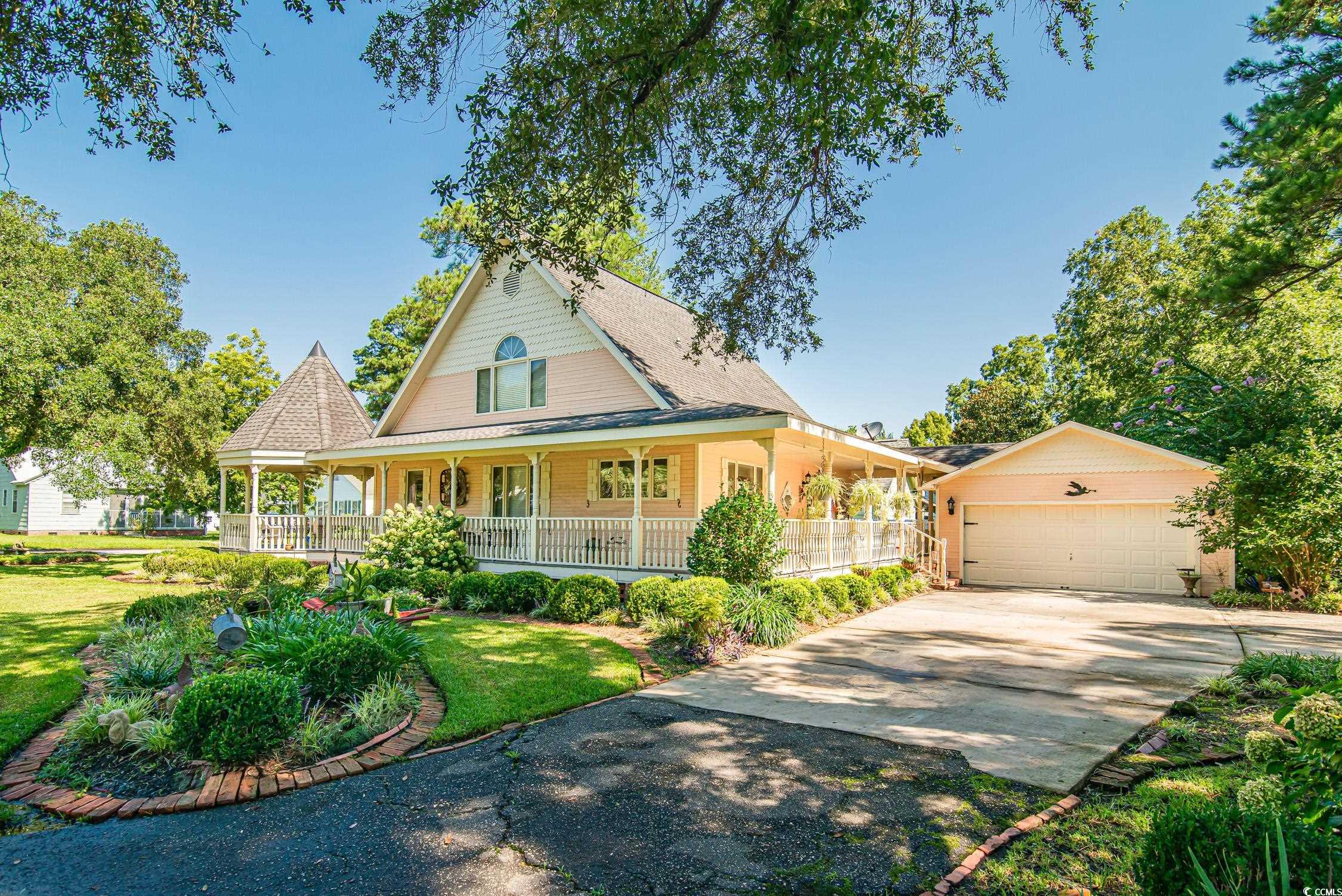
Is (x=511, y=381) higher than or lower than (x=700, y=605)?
higher

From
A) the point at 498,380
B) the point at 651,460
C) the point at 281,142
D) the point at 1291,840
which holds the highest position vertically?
the point at 281,142

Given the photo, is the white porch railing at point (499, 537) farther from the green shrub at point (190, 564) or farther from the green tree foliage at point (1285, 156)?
the green tree foliage at point (1285, 156)

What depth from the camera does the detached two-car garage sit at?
1648 centimetres

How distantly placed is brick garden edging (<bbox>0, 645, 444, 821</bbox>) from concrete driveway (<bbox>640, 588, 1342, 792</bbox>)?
9.03 feet

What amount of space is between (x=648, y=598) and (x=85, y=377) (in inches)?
574

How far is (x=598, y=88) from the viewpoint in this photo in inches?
287

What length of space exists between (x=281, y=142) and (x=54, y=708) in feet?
28.5

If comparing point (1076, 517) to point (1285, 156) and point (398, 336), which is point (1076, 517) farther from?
point (398, 336)

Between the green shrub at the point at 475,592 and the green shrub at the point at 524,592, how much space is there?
0.24 m

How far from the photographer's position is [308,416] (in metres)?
20.5

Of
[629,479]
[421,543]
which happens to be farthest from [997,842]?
[421,543]

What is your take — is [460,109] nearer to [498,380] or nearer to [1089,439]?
[498,380]

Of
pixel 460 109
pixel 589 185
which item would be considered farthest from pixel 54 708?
pixel 589 185

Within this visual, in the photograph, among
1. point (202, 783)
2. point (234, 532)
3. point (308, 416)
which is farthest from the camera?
point (308, 416)
